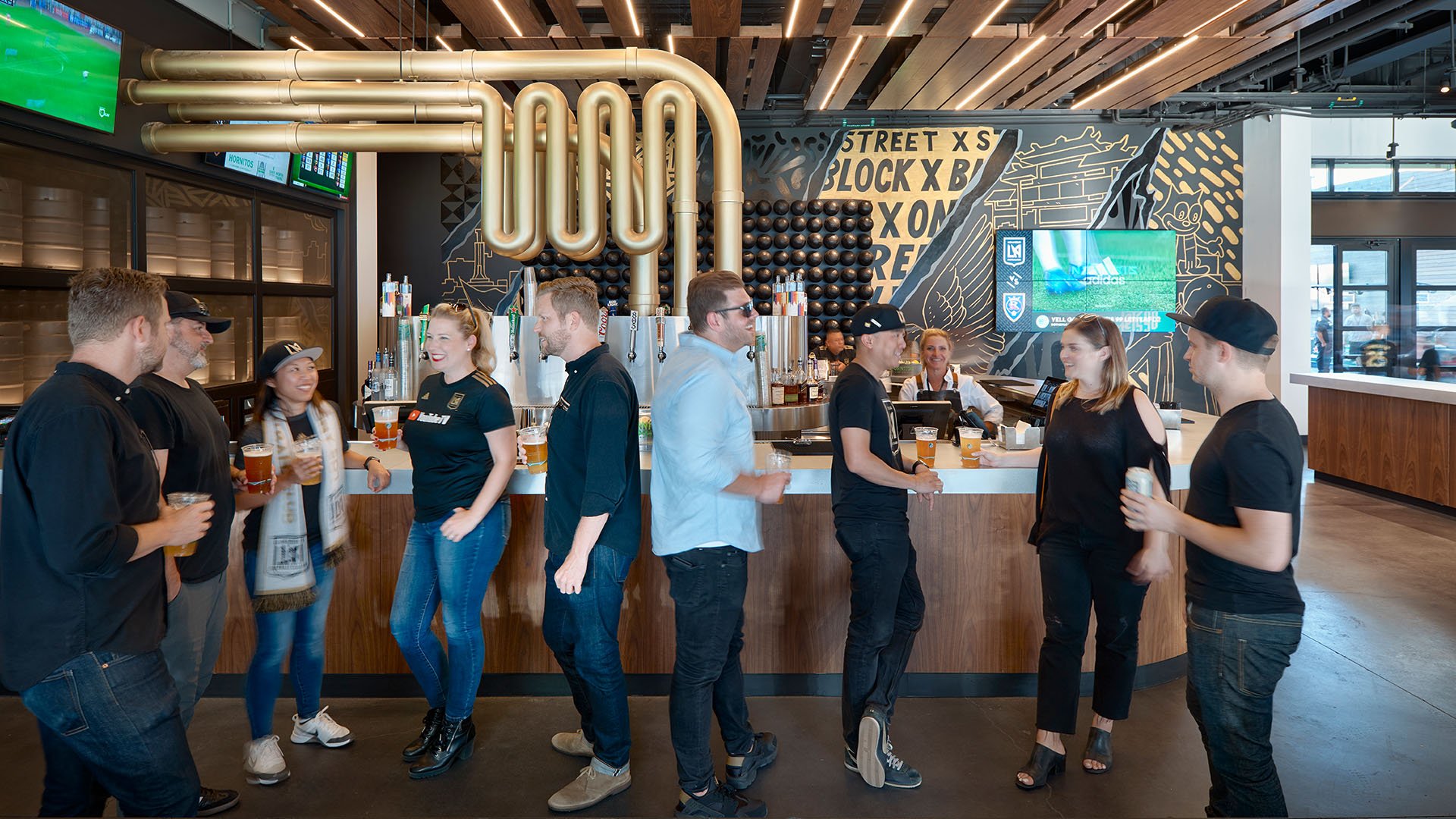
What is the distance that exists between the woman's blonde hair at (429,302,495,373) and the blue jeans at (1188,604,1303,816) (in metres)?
2.22

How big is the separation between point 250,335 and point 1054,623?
592 cm

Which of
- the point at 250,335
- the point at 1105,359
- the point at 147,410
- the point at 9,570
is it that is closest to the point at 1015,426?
the point at 1105,359

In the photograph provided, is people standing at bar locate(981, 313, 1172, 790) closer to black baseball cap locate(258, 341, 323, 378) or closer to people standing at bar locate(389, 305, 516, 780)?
people standing at bar locate(389, 305, 516, 780)

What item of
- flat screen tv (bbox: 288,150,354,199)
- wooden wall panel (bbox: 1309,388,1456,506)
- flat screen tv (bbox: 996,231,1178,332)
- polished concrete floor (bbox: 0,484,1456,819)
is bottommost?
polished concrete floor (bbox: 0,484,1456,819)

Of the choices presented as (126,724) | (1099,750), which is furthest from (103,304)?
(1099,750)

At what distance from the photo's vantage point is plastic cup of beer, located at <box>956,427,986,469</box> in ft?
11.4

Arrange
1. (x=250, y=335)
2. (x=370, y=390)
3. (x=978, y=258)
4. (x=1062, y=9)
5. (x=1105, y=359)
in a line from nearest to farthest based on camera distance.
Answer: (x=1105, y=359) < (x=370, y=390) < (x=1062, y=9) < (x=250, y=335) < (x=978, y=258)

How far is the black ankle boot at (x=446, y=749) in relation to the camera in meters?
2.90

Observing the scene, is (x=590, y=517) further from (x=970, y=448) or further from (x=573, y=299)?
(x=970, y=448)

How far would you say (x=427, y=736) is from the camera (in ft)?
9.93

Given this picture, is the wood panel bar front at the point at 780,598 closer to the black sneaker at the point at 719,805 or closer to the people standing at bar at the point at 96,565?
the black sneaker at the point at 719,805

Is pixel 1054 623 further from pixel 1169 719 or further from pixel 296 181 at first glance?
pixel 296 181

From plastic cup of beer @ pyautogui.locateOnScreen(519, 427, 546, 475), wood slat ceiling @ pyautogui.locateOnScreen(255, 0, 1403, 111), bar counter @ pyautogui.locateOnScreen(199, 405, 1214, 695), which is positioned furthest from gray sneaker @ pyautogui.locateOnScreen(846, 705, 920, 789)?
wood slat ceiling @ pyautogui.locateOnScreen(255, 0, 1403, 111)

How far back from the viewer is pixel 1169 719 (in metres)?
3.34
